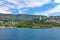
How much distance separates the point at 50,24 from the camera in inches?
2228

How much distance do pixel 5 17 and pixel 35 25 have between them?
22996 millimetres

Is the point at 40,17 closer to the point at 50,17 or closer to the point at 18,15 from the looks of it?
the point at 50,17

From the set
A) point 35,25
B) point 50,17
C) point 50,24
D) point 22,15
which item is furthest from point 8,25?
point 22,15

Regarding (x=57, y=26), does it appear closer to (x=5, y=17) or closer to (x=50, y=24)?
(x=50, y=24)

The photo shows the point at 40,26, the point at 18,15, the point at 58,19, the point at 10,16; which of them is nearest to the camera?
the point at 40,26

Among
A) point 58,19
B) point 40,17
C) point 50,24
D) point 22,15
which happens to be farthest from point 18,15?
point 50,24

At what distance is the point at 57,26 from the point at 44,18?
34.6 feet

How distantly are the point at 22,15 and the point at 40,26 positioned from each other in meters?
26.1

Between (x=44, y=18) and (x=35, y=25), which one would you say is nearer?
(x=35, y=25)

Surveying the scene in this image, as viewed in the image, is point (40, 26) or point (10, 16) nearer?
point (40, 26)

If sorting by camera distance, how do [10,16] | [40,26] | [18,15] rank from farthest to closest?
1. [18,15]
2. [10,16]
3. [40,26]

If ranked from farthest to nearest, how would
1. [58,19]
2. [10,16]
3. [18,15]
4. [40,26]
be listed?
[18,15] → [10,16] → [58,19] → [40,26]

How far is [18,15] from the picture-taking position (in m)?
81.9

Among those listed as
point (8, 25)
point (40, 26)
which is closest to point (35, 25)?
point (40, 26)
